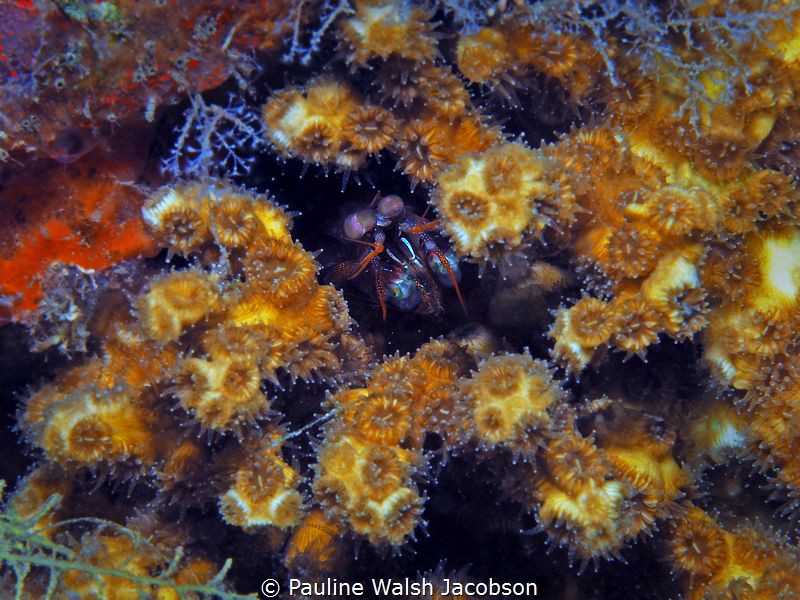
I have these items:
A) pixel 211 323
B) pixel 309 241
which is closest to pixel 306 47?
pixel 211 323

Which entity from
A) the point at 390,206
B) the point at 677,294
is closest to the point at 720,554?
the point at 677,294

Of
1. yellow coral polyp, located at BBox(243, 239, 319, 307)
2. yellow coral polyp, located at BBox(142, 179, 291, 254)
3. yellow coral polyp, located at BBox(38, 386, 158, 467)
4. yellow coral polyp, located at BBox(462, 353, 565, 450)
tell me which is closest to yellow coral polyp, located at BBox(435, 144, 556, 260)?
yellow coral polyp, located at BBox(462, 353, 565, 450)

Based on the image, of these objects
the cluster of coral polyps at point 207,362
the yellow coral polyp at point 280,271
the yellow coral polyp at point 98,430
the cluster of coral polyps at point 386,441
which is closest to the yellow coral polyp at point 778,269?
the cluster of coral polyps at point 386,441

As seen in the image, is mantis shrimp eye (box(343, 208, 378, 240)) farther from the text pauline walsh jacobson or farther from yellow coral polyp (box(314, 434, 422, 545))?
the text pauline walsh jacobson

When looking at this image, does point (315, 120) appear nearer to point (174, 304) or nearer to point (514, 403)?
point (174, 304)

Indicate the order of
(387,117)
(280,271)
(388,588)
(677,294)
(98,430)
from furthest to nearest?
1. (388,588)
2. (387,117)
3. (280,271)
4. (98,430)
5. (677,294)

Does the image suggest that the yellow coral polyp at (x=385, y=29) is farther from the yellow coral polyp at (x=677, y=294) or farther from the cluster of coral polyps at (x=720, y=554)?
the cluster of coral polyps at (x=720, y=554)

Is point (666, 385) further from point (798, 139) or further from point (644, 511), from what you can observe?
point (798, 139)
